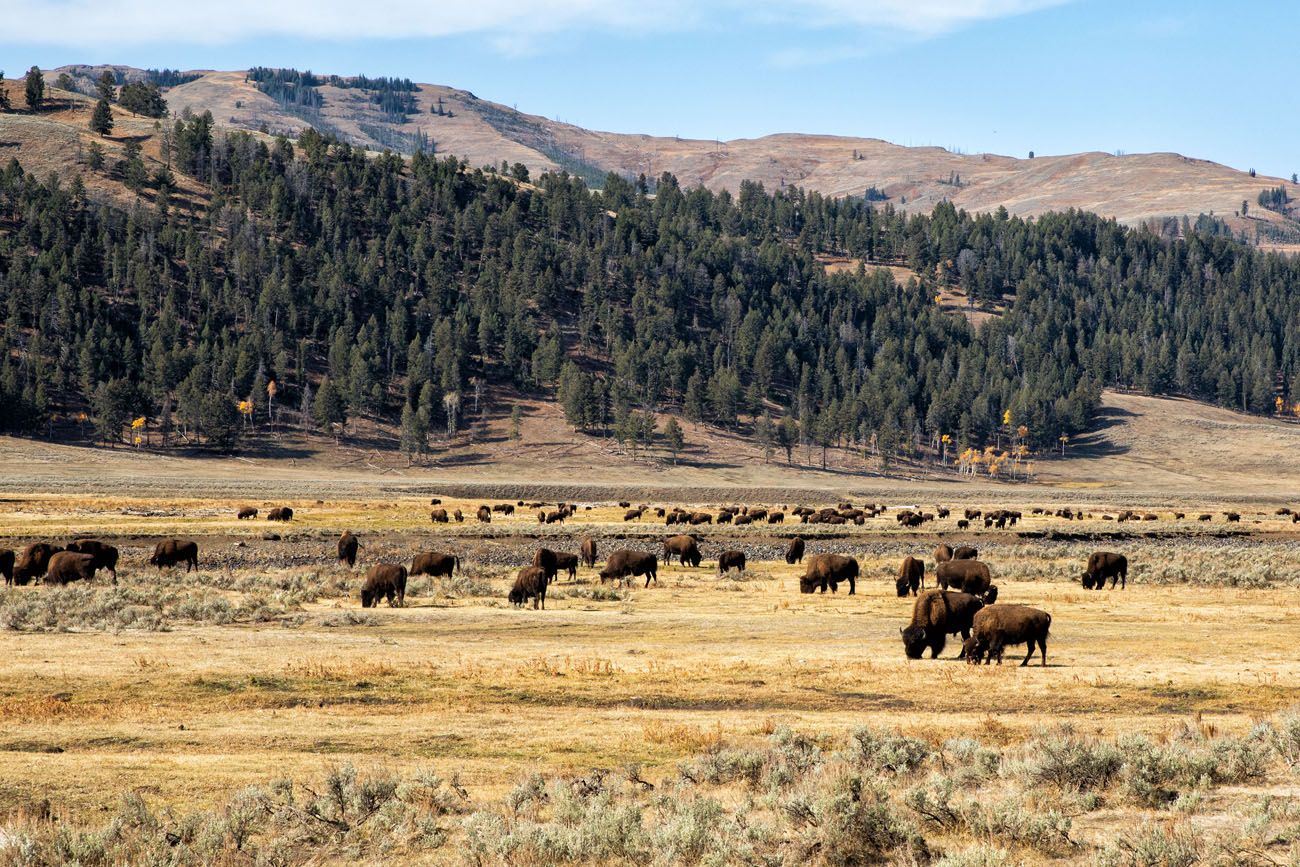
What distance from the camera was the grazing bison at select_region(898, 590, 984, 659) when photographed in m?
24.0

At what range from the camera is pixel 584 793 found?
1229 cm

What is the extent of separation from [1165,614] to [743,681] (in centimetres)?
1786

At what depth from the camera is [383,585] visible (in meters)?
32.8

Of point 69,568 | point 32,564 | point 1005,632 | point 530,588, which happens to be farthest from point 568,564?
point 1005,632

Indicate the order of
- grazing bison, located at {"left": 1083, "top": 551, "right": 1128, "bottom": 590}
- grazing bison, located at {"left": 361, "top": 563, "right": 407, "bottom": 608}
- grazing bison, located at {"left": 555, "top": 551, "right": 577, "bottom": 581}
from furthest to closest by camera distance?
1. grazing bison, located at {"left": 555, "top": 551, "right": 577, "bottom": 581}
2. grazing bison, located at {"left": 1083, "top": 551, "right": 1128, "bottom": 590}
3. grazing bison, located at {"left": 361, "top": 563, "right": 407, "bottom": 608}

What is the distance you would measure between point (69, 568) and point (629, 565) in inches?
761

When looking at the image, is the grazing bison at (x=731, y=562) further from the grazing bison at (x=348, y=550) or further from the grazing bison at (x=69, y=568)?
the grazing bison at (x=69, y=568)

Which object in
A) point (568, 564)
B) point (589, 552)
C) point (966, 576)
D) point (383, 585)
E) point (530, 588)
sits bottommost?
point (589, 552)

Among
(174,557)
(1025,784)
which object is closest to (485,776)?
(1025,784)

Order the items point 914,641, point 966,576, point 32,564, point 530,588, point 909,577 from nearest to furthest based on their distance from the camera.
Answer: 1. point 914,641
2. point 530,588
3. point 966,576
4. point 909,577
5. point 32,564

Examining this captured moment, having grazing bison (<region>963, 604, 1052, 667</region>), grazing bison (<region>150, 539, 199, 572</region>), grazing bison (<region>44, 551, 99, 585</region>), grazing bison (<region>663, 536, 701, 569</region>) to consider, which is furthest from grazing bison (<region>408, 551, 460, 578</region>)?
grazing bison (<region>963, 604, 1052, 667</region>)

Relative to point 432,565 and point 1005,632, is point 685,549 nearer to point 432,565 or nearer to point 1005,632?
point 432,565

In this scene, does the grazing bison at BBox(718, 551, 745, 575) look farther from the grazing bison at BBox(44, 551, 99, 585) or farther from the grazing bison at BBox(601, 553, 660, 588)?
the grazing bison at BBox(44, 551, 99, 585)

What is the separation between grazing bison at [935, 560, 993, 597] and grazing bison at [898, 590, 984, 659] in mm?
8806
